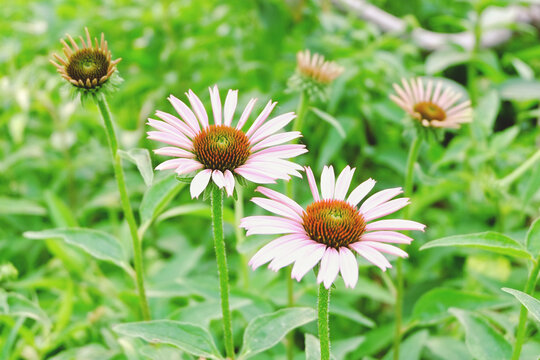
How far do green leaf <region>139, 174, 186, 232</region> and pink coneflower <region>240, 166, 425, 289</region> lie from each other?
308 mm

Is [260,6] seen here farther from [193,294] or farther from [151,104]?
[193,294]

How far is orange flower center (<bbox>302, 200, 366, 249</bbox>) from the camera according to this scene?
0.65 metres

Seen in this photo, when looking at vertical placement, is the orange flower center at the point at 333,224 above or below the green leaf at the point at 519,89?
below

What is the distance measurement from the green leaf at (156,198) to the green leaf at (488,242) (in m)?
0.46

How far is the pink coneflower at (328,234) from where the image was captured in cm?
59

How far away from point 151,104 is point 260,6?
1.79 feet

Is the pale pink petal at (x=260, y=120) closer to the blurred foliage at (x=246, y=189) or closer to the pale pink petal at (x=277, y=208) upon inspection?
the pale pink petal at (x=277, y=208)

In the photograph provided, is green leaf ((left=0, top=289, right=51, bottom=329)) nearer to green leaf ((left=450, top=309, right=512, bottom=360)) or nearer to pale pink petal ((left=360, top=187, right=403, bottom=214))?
pale pink petal ((left=360, top=187, right=403, bottom=214))

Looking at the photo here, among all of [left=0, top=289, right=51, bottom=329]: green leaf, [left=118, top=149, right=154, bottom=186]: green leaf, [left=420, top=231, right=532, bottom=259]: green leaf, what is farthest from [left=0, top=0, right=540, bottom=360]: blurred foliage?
[left=420, top=231, right=532, bottom=259]: green leaf

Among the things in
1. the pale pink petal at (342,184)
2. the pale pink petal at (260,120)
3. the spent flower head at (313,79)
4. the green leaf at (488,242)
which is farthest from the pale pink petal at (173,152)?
the spent flower head at (313,79)

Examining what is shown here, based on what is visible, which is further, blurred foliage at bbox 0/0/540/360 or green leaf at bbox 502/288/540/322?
blurred foliage at bbox 0/0/540/360

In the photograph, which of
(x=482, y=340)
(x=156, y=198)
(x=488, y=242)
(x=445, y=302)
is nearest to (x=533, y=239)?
(x=488, y=242)

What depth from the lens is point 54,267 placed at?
1.52m

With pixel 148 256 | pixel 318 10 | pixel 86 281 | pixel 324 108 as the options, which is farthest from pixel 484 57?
pixel 86 281
